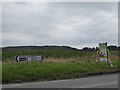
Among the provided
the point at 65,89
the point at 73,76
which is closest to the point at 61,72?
the point at 73,76

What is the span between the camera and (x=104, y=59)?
65.5 ft

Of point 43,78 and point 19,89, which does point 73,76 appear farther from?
point 19,89

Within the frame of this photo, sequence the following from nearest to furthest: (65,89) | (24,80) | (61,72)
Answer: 1. (65,89)
2. (24,80)
3. (61,72)

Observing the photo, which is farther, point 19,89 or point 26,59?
point 26,59

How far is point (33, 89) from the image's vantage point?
8430 millimetres

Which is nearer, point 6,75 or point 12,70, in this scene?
point 6,75

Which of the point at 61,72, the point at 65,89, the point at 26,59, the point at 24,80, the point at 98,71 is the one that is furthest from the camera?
the point at 26,59

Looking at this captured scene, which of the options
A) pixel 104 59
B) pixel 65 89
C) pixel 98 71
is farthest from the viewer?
pixel 104 59

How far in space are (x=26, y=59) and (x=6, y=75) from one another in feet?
16.1

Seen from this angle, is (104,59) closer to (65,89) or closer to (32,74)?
(32,74)

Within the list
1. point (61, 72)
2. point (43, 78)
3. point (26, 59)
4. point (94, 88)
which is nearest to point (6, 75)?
point (43, 78)

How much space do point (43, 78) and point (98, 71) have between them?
469 cm

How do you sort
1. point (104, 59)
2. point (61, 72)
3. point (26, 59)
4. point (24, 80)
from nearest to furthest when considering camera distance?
point (24, 80) → point (61, 72) → point (26, 59) → point (104, 59)

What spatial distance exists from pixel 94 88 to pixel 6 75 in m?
5.96
